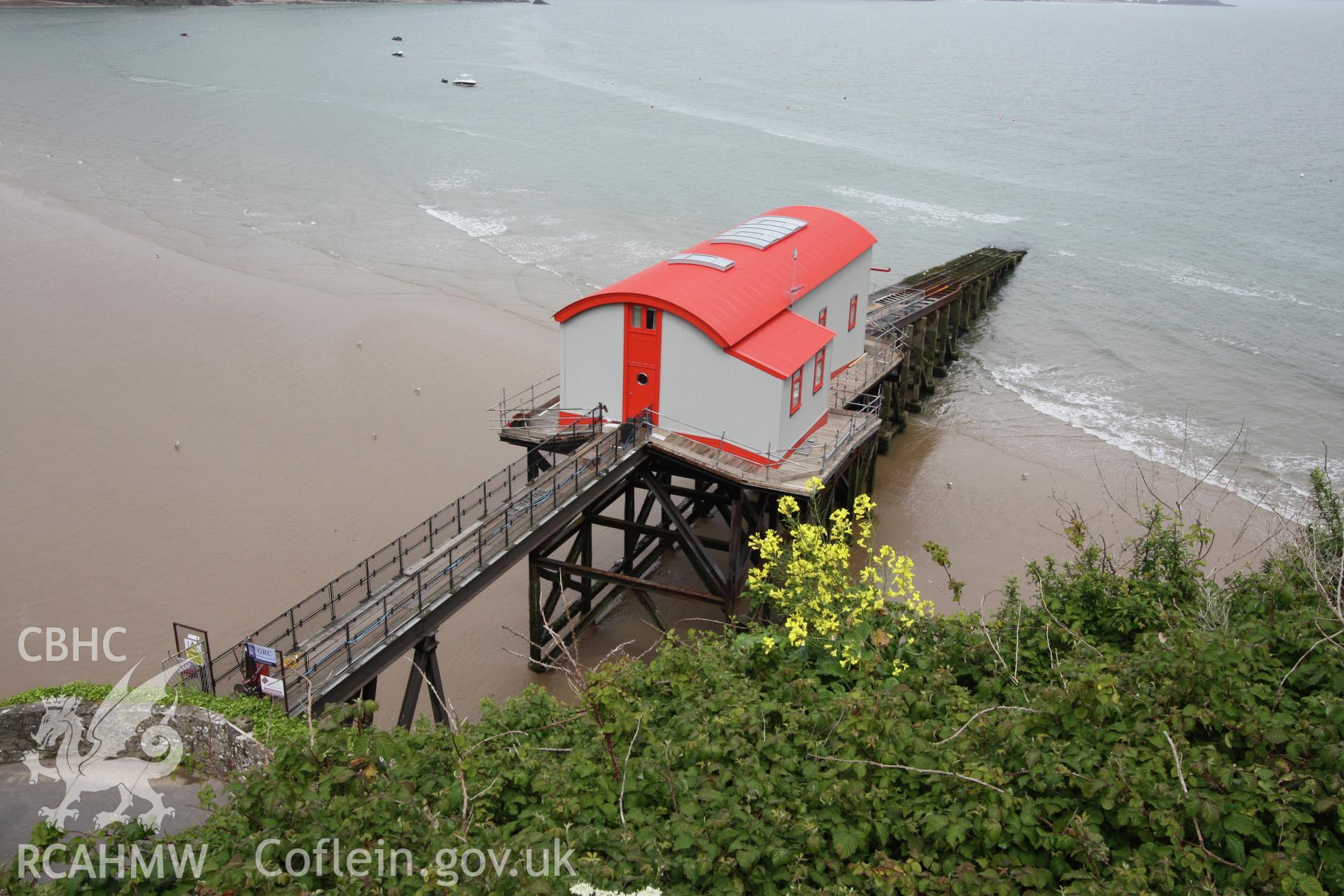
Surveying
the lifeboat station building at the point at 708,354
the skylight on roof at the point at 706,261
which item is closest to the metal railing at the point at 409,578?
the lifeboat station building at the point at 708,354

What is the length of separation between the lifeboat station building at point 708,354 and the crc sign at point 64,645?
9387 mm

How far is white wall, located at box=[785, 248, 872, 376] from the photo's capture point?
22.6 meters

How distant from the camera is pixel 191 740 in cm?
1258

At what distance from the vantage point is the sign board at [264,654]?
12602 mm

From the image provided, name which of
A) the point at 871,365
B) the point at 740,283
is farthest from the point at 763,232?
the point at 871,365

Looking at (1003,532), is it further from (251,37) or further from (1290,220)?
(251,37)

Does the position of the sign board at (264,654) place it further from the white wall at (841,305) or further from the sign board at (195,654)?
the white wall at (841,305)

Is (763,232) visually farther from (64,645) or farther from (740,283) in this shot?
(64,645)

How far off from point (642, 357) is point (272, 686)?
934 cm

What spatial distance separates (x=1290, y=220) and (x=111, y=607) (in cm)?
6243

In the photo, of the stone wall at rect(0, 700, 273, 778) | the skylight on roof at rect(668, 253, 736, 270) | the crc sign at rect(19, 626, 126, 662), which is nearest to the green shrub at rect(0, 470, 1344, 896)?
the stone wall at rect(0, 700, 273, 778)

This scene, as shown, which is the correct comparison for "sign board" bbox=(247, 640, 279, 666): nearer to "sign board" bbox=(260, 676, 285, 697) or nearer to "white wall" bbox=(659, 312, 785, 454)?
"sign board" bbox=(260, 676, 285, 697)

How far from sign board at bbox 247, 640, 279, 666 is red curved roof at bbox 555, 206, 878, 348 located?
863 cm

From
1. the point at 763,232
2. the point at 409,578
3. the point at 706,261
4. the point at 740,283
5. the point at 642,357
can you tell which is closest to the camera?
the point at 409,578
